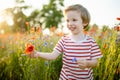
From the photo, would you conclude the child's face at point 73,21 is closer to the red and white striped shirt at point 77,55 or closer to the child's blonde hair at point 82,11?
the child's blonde hair at point 82,11

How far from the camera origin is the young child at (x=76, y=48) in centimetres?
323

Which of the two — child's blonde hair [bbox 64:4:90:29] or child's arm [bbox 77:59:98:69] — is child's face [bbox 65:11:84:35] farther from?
child's arm [bbox 77:59:98:69]

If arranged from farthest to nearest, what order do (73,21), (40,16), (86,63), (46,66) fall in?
(40,16) < (46,66) < (73,21) < (86,63)

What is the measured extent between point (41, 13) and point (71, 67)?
40227 millimetres

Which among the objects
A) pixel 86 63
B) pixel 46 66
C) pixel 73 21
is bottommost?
pixel 46 66

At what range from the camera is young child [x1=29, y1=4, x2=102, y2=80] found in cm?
323

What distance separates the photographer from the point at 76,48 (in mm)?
3305

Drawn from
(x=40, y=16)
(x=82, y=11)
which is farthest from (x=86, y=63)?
(x=40, y=16)

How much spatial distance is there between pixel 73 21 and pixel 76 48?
29 cm

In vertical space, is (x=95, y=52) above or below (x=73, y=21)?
below

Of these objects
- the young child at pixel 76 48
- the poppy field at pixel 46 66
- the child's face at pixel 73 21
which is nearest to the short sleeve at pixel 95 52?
Result: the young child at pixel 76 48

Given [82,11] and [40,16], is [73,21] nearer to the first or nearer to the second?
[82,11]

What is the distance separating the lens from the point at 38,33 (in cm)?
538

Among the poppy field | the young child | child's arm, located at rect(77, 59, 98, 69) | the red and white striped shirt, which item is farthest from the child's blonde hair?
the poppy field
